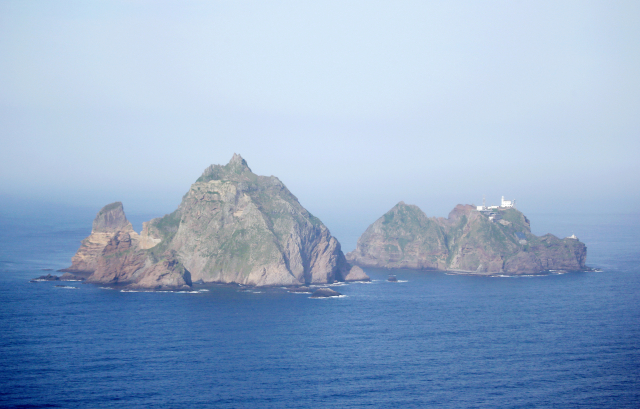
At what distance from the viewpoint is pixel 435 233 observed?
171m

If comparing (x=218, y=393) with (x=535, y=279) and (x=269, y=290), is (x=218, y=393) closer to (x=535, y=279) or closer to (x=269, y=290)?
(x=269, y=290)

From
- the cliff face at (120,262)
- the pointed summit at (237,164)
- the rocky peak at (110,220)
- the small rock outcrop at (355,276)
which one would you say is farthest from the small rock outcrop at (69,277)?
the small rock outcrop at (355,276)

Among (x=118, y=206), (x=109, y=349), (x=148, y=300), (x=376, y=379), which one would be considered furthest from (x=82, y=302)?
(x=376, y=379)

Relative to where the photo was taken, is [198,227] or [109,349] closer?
[109,349]

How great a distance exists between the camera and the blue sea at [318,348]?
63656 millimetres

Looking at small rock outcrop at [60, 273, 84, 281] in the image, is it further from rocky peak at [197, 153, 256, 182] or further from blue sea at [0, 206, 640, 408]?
rocky peak at [197, 153, 256, 182]

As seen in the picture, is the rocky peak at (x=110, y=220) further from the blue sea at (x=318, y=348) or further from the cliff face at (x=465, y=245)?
the cliff face at (x=465, y=245)

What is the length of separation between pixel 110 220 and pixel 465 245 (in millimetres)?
94279

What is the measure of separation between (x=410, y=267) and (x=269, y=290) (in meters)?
58.4

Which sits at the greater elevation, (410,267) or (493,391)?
(410,267)

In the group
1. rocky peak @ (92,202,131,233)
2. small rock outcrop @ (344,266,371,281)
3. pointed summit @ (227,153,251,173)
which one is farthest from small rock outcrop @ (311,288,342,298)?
rocky peak @ (92,202,131,233)

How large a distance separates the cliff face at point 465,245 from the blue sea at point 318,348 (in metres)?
29.2

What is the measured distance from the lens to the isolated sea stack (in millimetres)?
131875

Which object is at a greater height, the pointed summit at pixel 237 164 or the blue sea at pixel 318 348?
the pointed summit at pixel 237 164
